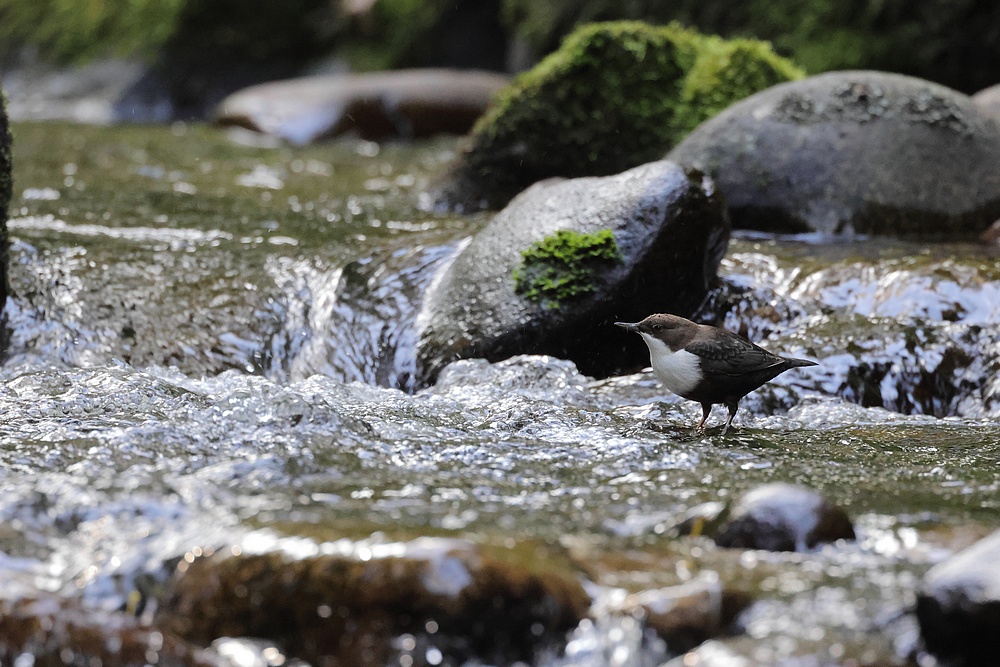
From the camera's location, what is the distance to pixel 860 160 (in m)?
6.68

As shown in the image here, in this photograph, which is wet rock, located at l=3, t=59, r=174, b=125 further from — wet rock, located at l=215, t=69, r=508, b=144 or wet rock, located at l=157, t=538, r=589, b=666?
wet rock, located at l=157, t=538, r=589, b=666

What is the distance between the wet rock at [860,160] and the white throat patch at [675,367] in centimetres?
294

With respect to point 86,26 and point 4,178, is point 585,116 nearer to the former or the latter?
point 4,178

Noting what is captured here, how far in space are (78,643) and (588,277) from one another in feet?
10.4

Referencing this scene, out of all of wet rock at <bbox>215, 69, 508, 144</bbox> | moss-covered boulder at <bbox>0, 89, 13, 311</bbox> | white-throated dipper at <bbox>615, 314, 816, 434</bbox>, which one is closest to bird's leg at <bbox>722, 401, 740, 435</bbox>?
white-throated dipper at <bbox>615, 314, 816, 434</bbox>

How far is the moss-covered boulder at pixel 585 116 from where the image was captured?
7.91 metres

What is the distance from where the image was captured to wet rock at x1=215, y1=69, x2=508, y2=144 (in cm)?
1219

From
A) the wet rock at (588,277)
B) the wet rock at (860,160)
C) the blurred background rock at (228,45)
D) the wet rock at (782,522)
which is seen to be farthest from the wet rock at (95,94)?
the wet rock at (782,522)

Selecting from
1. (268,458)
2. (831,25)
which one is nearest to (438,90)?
(831,25)

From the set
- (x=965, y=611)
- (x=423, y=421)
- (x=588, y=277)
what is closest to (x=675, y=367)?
(x=423, y=421)

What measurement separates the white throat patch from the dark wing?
0.11 feet

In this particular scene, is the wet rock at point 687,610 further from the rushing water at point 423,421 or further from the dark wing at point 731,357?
the dark wing at point 731,357

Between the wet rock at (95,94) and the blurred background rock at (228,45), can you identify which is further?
the blurred background rock at (228,45)

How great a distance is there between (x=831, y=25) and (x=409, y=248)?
6.71 metres
